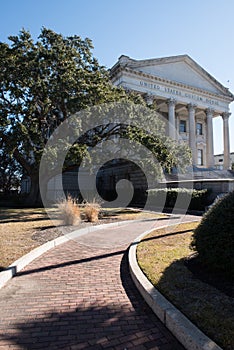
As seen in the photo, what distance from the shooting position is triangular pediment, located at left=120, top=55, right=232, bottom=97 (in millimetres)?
37850

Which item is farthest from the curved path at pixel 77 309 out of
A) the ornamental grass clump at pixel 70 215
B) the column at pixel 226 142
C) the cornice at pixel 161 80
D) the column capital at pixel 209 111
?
the column capital at pixel 209 111

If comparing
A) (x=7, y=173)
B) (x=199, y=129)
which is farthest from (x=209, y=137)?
(x=7, y=173)

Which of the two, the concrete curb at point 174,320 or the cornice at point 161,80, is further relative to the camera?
the cornice at point 161,80

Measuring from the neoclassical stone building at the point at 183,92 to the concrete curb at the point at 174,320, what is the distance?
33.4 m

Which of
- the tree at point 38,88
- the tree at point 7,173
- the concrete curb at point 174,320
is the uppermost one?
the tree at point 38,88

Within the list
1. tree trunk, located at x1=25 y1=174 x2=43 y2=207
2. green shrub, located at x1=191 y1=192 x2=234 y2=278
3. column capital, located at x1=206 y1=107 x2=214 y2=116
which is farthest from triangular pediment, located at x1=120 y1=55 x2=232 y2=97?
green shrub, located at x1=191 y1=192 x2=234 y2=278

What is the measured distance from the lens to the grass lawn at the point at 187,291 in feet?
10.5

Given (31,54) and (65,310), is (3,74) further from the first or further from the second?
(65,310)

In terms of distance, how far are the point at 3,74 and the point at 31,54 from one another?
7.73 ft

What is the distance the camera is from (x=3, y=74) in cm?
1753

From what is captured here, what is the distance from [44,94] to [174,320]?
58.2 feet

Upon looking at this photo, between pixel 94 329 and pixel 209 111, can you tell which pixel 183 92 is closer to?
pixel 209 111

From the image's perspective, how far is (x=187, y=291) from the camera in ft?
14.2

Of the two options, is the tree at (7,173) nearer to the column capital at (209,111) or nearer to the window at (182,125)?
the window at (182,125)
